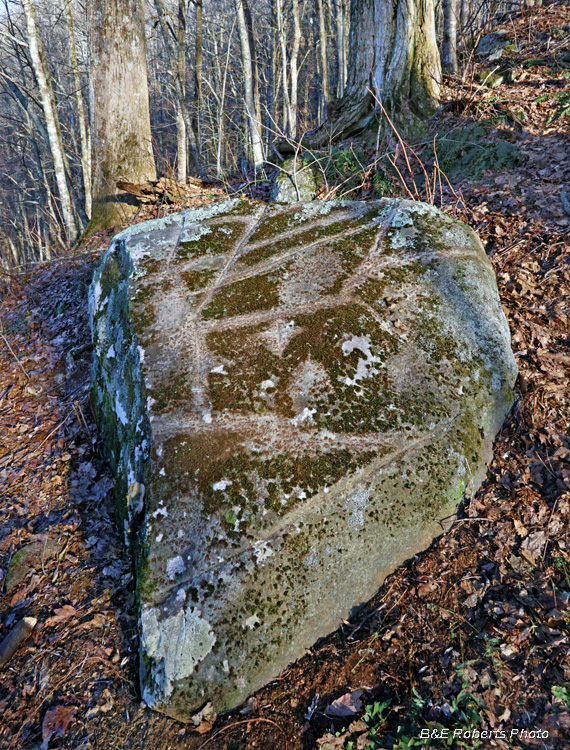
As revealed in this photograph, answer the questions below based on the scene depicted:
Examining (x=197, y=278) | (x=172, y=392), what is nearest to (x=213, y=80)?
(x=197, y=278)

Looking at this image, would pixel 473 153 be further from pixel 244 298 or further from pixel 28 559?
pixel 28 559

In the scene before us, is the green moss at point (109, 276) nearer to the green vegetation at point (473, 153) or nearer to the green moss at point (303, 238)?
the green moss at point (303, 238)

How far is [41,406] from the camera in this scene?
158 inches

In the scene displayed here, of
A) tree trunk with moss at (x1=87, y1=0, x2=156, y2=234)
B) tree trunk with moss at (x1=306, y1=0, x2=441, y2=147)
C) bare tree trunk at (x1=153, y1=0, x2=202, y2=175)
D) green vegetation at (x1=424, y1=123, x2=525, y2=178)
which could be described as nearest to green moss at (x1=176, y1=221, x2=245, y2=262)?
green vegetation at (x1=424, y1=123, x2=525, y2=178)

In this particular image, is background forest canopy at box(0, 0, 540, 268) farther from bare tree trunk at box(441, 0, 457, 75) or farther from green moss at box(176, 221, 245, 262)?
green moss at box(176, 221, 245, 262)

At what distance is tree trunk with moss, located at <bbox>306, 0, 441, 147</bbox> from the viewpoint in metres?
5.56

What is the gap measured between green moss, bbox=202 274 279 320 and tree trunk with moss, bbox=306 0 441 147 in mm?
3892

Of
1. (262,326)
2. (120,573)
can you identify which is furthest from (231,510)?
(262,326)

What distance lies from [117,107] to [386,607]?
7.49 m

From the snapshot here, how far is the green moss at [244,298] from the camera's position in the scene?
2986 millimetres

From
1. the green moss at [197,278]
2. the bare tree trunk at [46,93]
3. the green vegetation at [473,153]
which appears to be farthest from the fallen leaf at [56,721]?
the bare tree trunk at [46,93]

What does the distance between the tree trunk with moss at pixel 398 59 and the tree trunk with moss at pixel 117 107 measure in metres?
3.33

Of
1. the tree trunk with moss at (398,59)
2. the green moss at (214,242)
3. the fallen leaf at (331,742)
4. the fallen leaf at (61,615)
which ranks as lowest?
the fallen leaf at (61,615)

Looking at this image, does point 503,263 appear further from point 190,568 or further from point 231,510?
point 190,568
